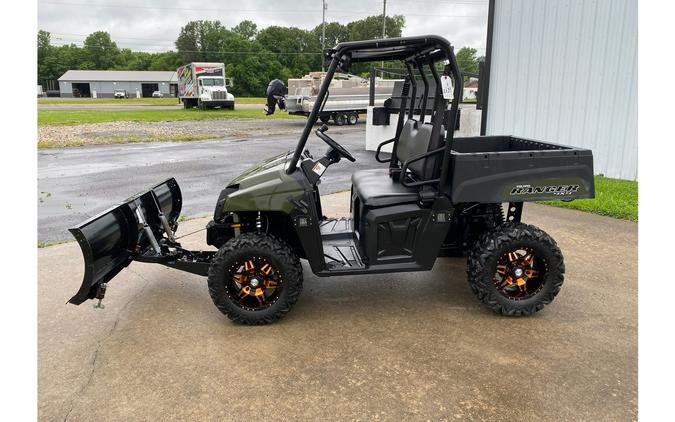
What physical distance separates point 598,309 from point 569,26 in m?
7.16

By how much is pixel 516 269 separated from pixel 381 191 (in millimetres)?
1189

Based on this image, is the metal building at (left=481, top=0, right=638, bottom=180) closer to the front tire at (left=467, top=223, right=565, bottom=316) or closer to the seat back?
the seat back

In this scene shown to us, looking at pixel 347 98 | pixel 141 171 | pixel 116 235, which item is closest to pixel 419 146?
pixel 116 235

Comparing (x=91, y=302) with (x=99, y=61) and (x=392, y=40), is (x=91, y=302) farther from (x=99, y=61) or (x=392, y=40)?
(x=99, y=61)

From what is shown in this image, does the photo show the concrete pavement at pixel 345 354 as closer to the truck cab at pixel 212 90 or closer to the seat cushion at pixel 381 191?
the seat cushion at pixel 381 191

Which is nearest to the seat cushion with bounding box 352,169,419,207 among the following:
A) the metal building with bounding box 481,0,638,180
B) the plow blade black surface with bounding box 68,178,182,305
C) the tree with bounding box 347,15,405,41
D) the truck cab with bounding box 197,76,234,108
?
the plow blade black surface with bounding box 68,178,182,305

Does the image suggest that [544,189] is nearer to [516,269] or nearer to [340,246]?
[516,269]

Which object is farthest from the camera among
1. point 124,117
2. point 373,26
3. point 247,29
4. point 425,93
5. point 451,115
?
point 247,29

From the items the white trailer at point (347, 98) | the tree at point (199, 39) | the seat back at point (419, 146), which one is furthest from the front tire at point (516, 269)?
the tree at point (199, 39)

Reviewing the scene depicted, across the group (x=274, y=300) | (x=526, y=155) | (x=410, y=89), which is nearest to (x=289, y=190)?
(x=274, y=300)

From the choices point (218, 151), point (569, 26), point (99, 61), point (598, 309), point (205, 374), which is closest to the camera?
point (205, 374)

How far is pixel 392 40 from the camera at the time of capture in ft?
11.5

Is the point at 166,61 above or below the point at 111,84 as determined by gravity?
above

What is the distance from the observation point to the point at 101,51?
3627 inches
